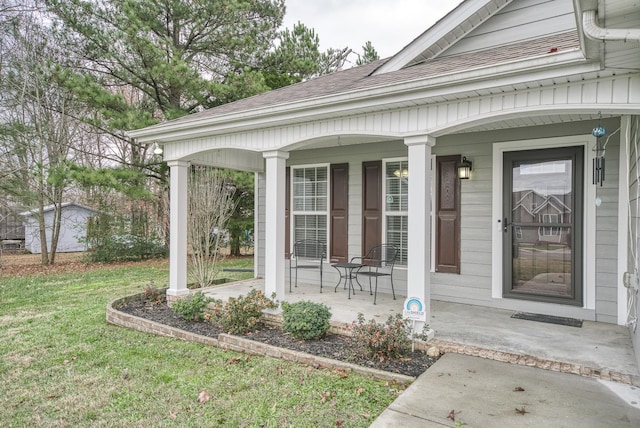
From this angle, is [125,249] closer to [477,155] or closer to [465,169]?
[465,169]

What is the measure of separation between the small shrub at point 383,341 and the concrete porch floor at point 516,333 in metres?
0.50

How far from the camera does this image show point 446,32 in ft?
16.9

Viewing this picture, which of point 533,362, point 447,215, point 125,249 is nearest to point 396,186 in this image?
point 447,215

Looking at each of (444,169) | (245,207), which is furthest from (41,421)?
(245,207)

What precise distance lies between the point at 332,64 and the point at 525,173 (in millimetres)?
12585

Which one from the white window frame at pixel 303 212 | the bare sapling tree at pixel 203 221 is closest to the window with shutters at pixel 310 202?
the white window frame at pixel 303 212

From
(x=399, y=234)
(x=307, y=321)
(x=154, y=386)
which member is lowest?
(x=154, y=386)

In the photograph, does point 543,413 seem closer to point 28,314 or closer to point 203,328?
point 203,328

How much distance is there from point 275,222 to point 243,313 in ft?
3.62

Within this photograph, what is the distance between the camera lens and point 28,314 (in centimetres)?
586

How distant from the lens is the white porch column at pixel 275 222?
186 inches

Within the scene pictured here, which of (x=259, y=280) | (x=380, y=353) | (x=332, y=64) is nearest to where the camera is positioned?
(x=380, y=353)

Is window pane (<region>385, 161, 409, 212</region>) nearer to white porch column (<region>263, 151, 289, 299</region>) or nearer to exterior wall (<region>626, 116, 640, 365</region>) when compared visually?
white porch column (<region>263, 151, 289, 299</region>)

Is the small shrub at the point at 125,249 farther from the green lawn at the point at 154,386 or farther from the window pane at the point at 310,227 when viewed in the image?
the window pane at the point at 310,227
